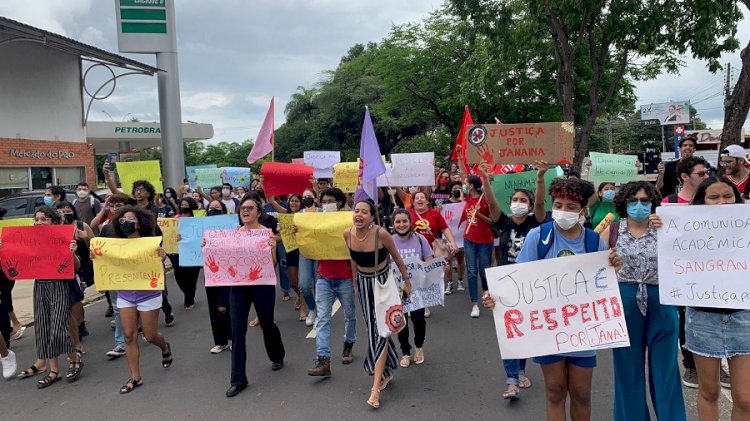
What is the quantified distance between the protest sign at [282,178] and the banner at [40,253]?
260 centimetres

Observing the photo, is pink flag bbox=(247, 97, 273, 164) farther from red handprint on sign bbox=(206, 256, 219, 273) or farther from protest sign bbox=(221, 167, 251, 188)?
protest sign bbox=(221, 167, 251, 188)

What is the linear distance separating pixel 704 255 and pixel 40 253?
5.63m

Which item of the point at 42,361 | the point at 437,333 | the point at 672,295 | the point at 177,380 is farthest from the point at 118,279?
the point at 672,295

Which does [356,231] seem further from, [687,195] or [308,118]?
[308,118]

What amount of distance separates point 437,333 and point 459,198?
334cm

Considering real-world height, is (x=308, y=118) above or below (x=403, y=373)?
above

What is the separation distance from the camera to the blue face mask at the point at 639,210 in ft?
11.4

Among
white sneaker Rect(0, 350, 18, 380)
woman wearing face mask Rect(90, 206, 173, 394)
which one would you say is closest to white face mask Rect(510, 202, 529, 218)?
woman wearing face mask Rect(90, 206, 173, 394)

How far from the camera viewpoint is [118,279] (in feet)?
17.0

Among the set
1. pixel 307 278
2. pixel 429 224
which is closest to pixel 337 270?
pixel 307 278

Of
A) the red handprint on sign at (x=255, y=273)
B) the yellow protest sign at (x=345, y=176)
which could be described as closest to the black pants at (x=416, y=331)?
the red handprint on sign at (x=255, y=273)

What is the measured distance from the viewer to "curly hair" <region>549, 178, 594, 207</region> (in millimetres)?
3408

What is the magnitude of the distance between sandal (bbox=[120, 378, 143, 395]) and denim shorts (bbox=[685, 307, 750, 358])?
454 centimetres

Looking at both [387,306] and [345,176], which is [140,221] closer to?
[387,306]
